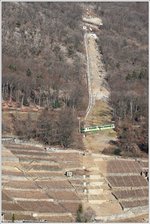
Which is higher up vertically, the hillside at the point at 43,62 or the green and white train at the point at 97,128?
the hillside at the point at 43,62

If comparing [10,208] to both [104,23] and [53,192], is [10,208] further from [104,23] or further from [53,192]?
[104,23]

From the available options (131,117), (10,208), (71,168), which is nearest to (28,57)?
(131,117)

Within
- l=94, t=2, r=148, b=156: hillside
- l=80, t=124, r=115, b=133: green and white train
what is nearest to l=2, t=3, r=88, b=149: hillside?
l=80, t=124, r=115, b=133: green and white train

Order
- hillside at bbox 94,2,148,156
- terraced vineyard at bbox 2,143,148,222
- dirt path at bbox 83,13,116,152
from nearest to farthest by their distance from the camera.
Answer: terraced vineyard at bbox 2,143,148,222, dirt path at bbox 83,13,116,152, hillside at bbox 94,2,148,156

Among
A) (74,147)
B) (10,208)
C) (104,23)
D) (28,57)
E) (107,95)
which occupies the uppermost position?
(104,23)

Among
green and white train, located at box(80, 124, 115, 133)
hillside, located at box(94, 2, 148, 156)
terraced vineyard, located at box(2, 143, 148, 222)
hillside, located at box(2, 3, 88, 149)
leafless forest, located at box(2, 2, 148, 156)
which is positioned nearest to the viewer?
terraced vineyard, located at box(2, 143, 148, 222)

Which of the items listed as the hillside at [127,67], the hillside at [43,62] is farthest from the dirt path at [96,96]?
the hillside at [43,62]

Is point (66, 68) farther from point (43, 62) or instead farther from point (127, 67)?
point (127, 67)

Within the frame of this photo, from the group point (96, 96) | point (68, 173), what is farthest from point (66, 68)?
point (68, 173)

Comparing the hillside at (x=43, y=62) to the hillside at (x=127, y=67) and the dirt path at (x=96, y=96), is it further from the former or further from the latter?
the hillside at (x=127, y=67)

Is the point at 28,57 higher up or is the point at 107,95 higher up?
the point at 28,57

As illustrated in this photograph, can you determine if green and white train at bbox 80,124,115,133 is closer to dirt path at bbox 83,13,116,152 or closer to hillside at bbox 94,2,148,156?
dirt path at bbox 83,13,116,152
